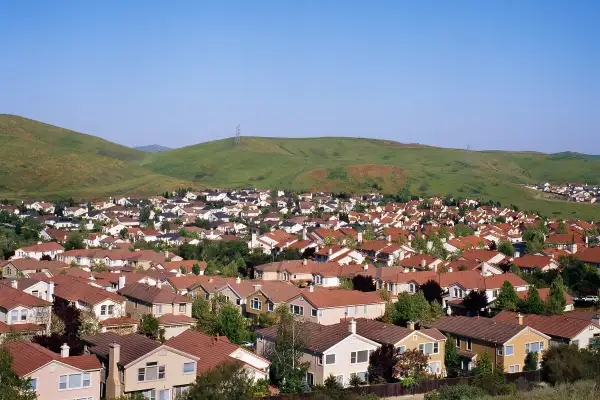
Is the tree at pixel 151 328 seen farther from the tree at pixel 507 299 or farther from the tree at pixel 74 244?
the tree at pixel 74 244

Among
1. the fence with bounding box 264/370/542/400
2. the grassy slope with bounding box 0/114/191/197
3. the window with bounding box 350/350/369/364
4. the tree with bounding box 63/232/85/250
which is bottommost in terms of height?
the fence with bounding box 264/370/542/400

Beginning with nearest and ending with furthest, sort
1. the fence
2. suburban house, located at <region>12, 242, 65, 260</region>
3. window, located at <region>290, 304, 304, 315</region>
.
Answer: the fence < window, located at <region>290, 304, 304, 315</region> < suburban house, located at <region>12, 242, 65, 260</region>

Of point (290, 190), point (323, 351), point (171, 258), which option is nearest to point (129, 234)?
point (171, 258)

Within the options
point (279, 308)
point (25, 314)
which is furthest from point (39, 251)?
point (25, 314)

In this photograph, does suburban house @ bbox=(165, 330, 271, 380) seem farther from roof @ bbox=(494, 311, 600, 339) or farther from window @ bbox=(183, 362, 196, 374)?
roof @ bbox=(494, 311, 600, 339)

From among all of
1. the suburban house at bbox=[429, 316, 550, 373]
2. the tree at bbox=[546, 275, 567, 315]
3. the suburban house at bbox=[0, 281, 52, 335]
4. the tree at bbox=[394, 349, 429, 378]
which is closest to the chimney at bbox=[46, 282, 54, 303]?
the suburban house at bbox=[0, 281, 52, 335]

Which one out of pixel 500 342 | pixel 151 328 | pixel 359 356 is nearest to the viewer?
pixel 359 356

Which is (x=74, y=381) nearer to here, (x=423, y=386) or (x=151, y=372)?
(x=151, y=372)
